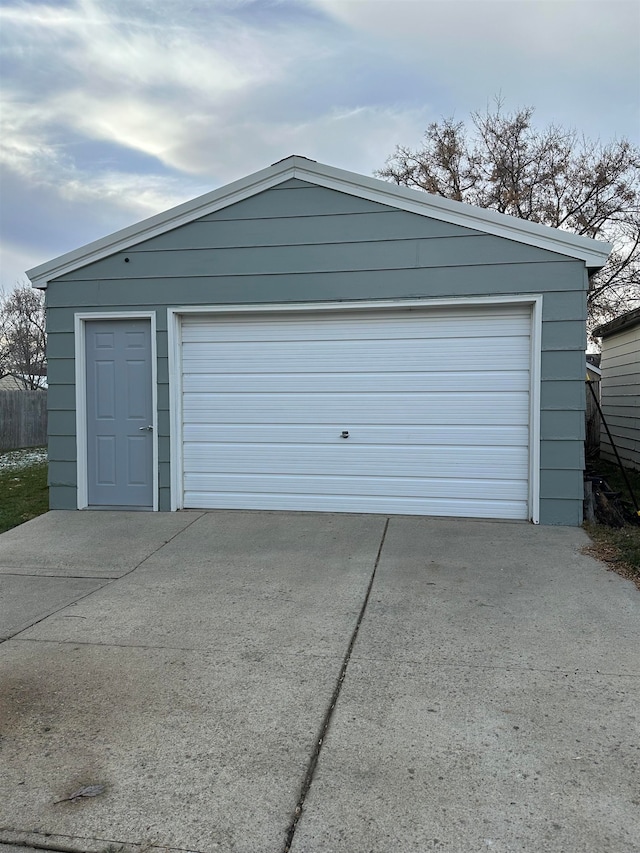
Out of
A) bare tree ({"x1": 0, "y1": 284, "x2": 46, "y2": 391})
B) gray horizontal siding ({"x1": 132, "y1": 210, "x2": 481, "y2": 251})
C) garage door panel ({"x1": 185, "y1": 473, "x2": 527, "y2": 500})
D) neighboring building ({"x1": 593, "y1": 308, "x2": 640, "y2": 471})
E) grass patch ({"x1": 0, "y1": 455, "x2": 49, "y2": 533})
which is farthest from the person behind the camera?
bare tree ({"x1": 0, "y1": 284, "x2": 46, "y2": 391})

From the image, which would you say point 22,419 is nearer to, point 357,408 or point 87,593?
point 357,408

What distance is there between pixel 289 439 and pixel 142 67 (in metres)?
6.26

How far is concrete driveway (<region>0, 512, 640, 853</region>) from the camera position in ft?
7.11

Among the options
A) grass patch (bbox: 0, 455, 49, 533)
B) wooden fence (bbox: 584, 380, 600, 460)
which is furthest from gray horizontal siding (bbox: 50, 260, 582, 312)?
wooden fence (bbox: 584, 380, 600, 460)

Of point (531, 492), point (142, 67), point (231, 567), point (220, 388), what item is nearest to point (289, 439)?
point (220, 388)

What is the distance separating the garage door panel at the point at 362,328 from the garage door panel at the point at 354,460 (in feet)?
3.89

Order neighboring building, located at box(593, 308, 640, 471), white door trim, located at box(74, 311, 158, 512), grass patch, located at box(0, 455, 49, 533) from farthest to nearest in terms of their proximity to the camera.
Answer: neighboring building, located at box(593, 308, 640, 471) → grass patch, located at box(0, 455, 49, 533) → white door trim, located at box(74, 311, 158, 512)

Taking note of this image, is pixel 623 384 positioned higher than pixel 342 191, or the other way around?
pixel 342 191

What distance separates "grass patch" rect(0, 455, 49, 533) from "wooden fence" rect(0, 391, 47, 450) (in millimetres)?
5240

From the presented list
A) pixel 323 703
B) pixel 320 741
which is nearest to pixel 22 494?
pixel 323 703

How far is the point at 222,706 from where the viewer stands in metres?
2.95

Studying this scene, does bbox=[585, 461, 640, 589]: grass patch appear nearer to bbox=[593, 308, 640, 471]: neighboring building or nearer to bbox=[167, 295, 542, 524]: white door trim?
bbox=[167, 295, 542, 524]: white door trim

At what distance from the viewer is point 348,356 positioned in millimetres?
6836

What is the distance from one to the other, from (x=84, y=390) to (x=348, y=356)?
3.10m
